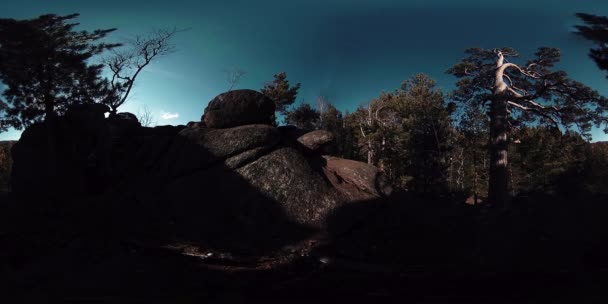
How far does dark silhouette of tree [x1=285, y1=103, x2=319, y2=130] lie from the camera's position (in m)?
39.6

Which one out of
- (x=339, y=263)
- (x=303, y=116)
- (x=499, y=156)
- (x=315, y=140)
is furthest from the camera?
(x=303, y=116)

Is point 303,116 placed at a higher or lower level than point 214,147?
higher

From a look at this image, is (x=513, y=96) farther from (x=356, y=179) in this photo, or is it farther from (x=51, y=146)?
(x=51, y=146)

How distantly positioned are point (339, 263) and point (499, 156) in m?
14.1

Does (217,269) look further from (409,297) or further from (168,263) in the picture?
(409,297)

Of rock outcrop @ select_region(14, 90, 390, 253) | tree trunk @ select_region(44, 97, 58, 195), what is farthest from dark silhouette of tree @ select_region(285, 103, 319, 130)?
tree trunk @ select_region(44, 97, 58, 195)

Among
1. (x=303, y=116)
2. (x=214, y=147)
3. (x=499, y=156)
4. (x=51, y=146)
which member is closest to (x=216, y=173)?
(x=214, y=147)

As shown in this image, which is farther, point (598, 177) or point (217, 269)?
point (598, 177)

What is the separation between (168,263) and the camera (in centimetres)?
966

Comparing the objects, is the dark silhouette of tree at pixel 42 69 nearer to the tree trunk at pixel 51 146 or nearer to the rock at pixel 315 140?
the tree trunk at pixel 51 146

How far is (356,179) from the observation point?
1786 centimetres

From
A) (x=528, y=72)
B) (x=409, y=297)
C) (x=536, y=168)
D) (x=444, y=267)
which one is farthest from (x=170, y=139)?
(x=536, y=168)

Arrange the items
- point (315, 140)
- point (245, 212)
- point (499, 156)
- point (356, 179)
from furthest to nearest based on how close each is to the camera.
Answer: point (499, 156) < point (315, 140) < point (356, 179) < point (245, 212)

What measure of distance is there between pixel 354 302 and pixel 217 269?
4.44 meters
